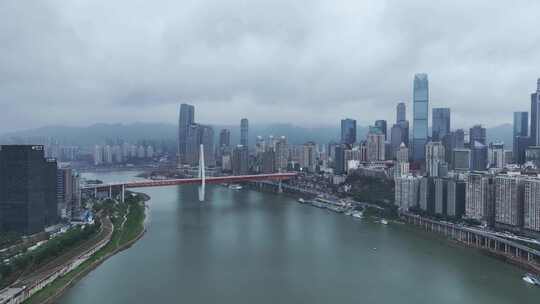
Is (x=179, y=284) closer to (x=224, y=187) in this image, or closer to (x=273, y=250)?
(x=273, y=250)

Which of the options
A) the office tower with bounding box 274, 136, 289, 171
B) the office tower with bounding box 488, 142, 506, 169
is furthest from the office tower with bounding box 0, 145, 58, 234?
the office tower with bounding box 488, 142, 506, 169

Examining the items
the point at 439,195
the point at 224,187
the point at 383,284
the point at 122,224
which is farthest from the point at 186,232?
the point at 224,187

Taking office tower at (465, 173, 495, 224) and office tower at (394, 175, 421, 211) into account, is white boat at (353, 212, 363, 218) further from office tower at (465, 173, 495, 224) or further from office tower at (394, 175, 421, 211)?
office tower at (465, 173, 495, 224)

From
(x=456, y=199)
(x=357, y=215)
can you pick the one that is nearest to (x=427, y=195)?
(x=456, y=199)

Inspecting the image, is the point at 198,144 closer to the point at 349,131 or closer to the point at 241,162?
the point at 241,162

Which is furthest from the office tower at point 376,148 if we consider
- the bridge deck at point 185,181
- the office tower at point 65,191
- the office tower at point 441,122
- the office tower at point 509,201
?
the office tower at point 65,191
